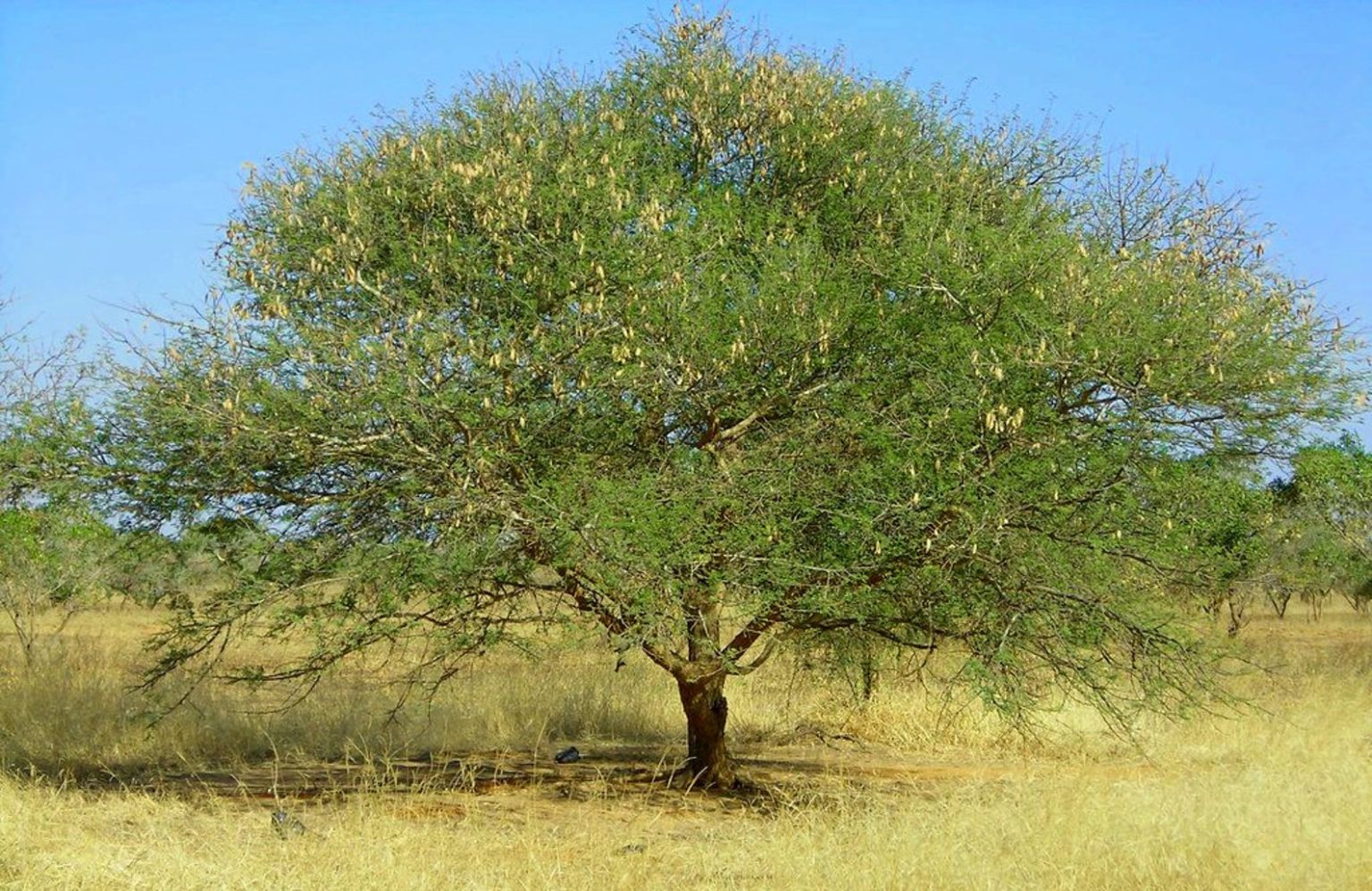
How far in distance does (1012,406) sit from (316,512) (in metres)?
4.98

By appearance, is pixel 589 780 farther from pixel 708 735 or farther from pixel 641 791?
pixel 708 735

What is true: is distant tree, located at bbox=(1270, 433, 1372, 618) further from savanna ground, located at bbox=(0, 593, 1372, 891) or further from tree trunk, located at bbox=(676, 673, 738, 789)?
tree trunk, located at bbox=(676, 673, 738, 789)

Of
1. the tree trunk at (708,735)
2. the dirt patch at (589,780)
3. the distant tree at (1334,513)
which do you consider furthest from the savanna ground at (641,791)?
the distant tree at (1334,513)

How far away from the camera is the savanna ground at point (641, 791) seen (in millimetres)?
7383

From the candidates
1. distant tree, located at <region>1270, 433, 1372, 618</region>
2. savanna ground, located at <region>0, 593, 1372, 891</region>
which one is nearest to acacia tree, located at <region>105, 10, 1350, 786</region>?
savanna ground, located at <region>0, 593, 1372, 891</region>

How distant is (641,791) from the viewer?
11.9m

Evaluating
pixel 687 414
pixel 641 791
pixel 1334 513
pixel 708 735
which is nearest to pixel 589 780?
pixel 641 791

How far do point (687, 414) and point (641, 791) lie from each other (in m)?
3.68

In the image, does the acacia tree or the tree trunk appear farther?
the tree trunk

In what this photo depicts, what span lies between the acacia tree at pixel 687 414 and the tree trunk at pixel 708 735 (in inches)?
47.1

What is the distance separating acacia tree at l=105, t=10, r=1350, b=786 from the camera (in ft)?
29.3

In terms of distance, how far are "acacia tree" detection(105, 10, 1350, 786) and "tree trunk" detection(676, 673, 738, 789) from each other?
1197 mm

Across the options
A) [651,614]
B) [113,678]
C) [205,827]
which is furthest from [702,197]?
[113,678]

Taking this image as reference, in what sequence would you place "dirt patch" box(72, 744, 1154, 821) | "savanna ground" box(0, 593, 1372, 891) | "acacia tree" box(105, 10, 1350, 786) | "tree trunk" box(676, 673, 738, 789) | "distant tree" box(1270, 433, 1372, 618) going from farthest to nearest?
→ 1. "distant tree" box(1270, 433, 1372, 618)
2. "tree trunk" box(676, 673, 738, 789)
3. "dirt patch" box(72, 744, 1154, 821)
4. "acacia tree" box(105, 10, 1350, 786)
5. "savanna ground" box(0, 593, 1372, 891)
